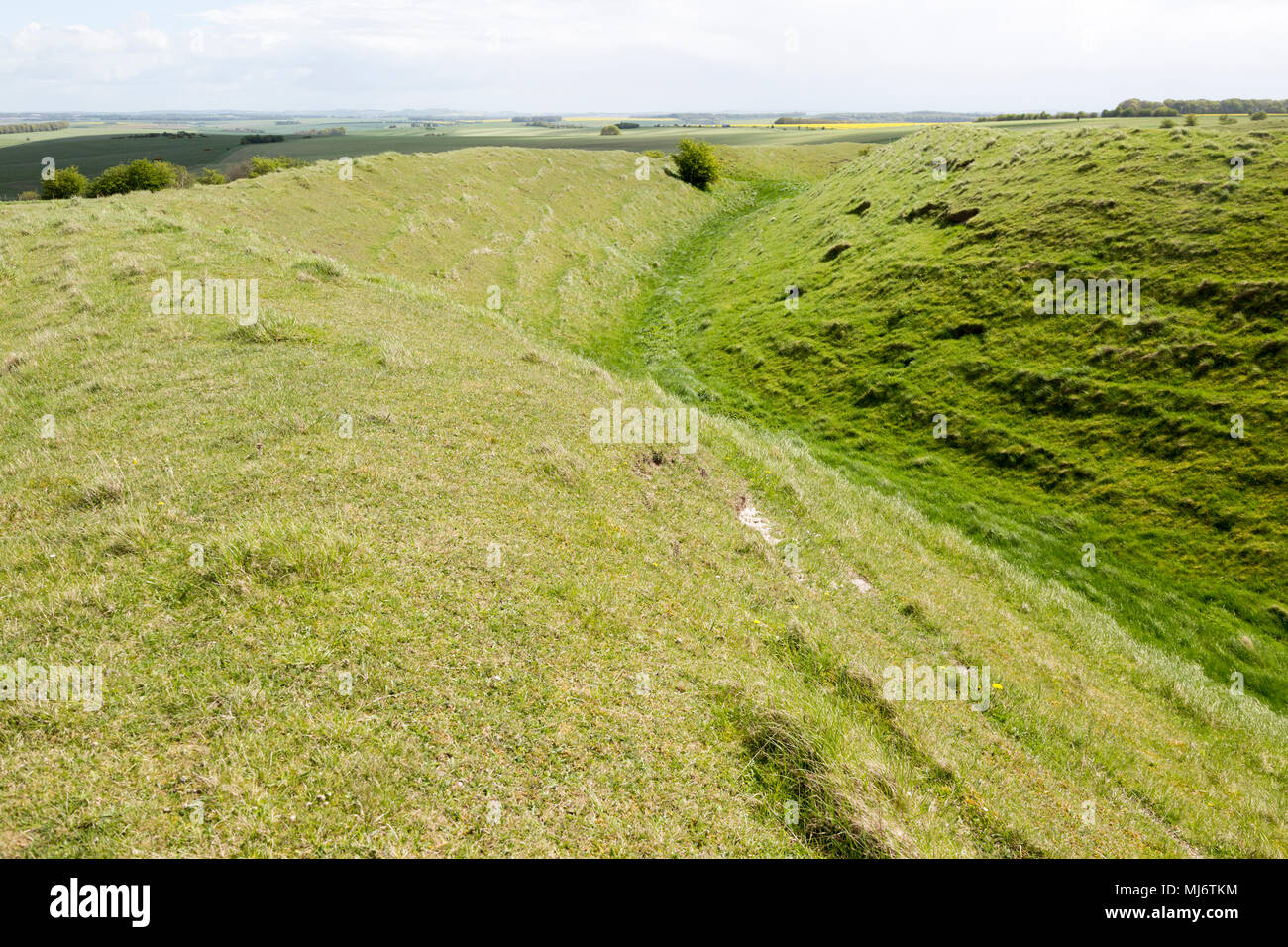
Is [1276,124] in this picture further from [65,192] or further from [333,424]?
[65,192]

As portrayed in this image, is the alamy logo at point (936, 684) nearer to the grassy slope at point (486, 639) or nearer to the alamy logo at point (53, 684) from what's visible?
the grassy slope at point (486, 639)

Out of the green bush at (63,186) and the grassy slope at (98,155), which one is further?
the grassy slope at (98,155)

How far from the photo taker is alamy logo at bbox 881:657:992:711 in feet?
37.5

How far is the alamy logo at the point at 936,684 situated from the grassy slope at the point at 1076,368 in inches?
365

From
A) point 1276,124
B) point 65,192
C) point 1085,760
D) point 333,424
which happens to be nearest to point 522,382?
point 333,424

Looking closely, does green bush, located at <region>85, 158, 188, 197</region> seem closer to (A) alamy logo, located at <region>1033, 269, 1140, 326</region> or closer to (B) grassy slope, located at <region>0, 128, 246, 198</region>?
(A) alamy logo, located at <region>1033, 269, 1140, 326</region>

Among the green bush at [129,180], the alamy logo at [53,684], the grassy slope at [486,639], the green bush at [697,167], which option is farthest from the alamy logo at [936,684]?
the green bush at [697,167]

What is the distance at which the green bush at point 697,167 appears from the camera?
274 ft

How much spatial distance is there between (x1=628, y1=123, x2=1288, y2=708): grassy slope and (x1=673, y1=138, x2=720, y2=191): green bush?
43.3 m

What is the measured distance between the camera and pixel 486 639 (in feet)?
29.0
